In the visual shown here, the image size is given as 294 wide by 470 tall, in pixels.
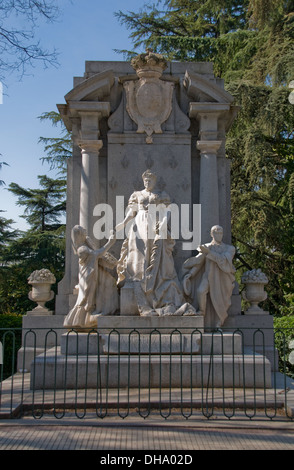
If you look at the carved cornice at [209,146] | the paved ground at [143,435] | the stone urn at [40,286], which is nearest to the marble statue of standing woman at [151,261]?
the carved cornice at [209,146]

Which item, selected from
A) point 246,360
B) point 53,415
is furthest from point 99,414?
point 246,360

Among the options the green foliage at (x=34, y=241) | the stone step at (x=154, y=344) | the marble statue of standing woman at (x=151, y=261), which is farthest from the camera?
the green foliage at (x=34, y=241)

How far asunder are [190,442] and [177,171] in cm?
605

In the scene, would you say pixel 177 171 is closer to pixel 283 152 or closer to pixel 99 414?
pixel 99 414

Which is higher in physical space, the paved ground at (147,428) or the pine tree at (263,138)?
the pine tree at (263,138)

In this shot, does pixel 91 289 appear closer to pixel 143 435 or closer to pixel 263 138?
pixel 143 435

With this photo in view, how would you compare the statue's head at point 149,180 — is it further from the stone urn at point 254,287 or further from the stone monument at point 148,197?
the stone urn at point 254,287

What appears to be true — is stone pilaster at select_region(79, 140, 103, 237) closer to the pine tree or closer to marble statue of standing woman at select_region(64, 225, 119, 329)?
marble statue of standing woman at select_region(64, 225, 119, 329)

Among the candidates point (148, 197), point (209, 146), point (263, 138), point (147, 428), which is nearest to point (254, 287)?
point (148, 197)

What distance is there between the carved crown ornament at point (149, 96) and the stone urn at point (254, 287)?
3170 millimetres

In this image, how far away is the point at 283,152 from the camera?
17375mm

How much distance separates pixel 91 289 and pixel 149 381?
3.09 metres

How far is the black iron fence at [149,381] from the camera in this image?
20.0 feet

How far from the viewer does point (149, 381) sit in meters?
5.73
